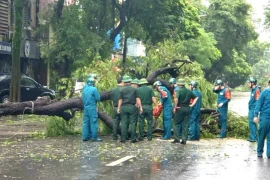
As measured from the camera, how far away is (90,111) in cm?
1481

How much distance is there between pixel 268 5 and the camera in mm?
44344

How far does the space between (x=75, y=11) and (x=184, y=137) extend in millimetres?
16294

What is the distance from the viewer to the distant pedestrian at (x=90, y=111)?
14.7 m

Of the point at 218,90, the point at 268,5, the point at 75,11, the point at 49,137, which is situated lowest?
the point at 49,137

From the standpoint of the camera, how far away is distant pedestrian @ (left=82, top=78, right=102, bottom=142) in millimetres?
14742

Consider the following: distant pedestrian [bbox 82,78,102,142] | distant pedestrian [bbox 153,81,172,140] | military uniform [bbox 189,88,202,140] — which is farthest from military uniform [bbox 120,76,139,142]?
military uniform [bbox 189,88,202,140]

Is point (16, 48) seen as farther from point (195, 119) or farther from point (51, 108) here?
point (195, 119)

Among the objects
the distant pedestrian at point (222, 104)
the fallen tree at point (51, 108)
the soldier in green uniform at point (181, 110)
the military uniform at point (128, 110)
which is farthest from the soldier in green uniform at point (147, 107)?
the distant pedestrian at point (222, 104)

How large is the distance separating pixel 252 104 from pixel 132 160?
5003mm

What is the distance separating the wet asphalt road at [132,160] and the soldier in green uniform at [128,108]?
1.39 feet

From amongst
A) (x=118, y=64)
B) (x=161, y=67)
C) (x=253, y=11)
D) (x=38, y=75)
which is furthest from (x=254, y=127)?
(x=253, y=11)

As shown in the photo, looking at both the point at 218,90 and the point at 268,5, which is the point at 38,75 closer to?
the point at 268,5

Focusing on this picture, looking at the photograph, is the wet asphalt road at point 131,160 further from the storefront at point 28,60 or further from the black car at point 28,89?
the storefront at point 28,60

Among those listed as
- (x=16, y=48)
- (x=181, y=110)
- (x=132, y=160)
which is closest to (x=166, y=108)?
(x=181, y=110)
